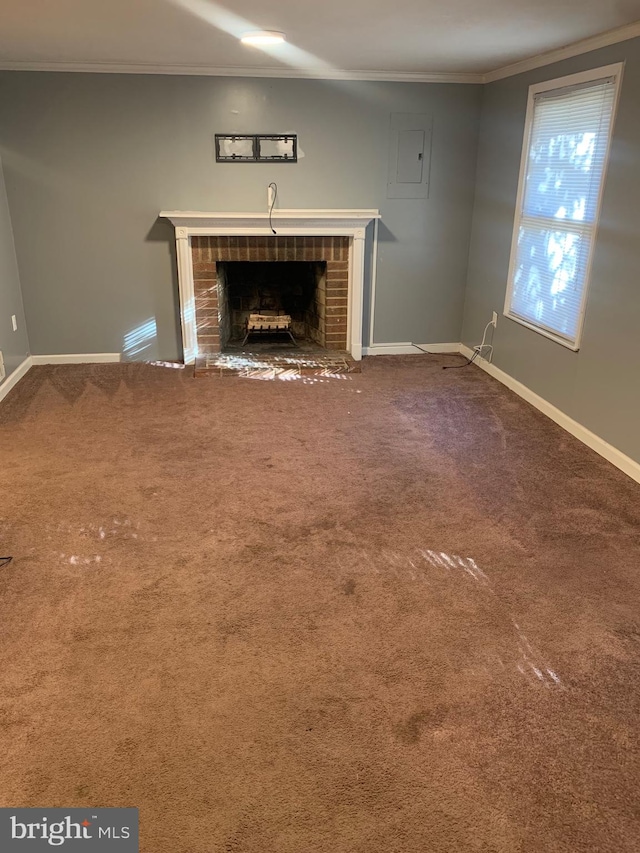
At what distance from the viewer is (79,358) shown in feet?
16.8

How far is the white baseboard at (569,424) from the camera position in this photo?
3387 mm

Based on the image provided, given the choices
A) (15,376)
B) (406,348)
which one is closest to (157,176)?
(15,376)

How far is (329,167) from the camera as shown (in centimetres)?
490

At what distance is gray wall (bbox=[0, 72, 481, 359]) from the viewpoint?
4.56 m

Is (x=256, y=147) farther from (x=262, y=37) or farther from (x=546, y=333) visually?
(x=546, y=333)

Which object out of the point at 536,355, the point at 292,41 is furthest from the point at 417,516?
the point at 292,41

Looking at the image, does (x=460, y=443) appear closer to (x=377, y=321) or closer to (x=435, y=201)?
(x=377, y=321)

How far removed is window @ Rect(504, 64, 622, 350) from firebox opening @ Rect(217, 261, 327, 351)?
1737 millimetres

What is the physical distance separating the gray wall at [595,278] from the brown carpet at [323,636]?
316mm

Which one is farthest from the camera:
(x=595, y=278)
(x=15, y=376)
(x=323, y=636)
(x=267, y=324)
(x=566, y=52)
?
(x=267, y=324)

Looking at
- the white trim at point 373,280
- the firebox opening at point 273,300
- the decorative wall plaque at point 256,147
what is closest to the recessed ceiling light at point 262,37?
the decorative wall plaque at point 256,147

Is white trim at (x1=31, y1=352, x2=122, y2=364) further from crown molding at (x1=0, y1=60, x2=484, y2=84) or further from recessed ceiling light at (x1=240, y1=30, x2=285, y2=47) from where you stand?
recessed ceiling light at (x1=240, y1=30, x2=285, y2=47)

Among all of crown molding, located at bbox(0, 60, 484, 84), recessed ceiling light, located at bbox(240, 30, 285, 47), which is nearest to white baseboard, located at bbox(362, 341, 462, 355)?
crown molding, located at bbox(0, 60, 484, 84)

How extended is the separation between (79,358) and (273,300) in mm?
1715
